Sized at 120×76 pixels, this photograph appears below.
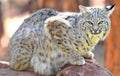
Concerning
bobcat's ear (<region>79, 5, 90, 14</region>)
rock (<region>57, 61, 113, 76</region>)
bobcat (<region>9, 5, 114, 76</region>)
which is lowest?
rock (<region>57, 61, 113, 76</region>)

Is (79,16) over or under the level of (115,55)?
over

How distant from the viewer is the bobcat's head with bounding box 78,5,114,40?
4.87m

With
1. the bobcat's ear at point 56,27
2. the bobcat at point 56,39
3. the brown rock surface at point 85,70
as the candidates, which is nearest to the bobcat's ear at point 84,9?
the bobcat at point 56,39

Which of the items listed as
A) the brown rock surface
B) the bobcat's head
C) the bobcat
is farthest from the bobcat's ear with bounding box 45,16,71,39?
the brown rock surface

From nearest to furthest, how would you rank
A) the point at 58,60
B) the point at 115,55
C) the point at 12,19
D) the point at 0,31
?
the point at 58,60
the point at 115,55
the point at 0,31
the point at 12,19

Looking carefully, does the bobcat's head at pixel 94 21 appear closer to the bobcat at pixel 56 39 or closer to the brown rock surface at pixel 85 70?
the bobcat at pixel 56 39

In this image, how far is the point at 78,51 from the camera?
5.19 m

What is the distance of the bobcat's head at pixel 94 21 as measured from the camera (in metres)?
4.87

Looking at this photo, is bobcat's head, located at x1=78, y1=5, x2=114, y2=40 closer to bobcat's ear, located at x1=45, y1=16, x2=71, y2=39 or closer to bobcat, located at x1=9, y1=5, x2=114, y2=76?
bobcat, located at x1=9, y1=5, x2=114, y2=76

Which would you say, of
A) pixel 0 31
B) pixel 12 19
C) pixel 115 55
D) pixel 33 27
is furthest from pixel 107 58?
pixel 12 19

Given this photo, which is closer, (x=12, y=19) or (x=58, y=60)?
(x=58, y=60)

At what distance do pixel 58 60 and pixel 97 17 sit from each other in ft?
2.38

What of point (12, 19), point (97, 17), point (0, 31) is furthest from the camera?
point (12, 19)

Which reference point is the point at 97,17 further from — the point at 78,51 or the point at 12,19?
the point at 12,19
